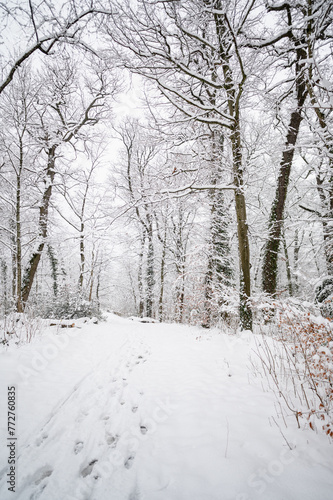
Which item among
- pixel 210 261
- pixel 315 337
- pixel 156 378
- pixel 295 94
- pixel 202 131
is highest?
pixel 295 94

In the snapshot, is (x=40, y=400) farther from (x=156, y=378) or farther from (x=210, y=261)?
(x=210, y=261)

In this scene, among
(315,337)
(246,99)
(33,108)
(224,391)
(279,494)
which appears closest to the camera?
(279,494)

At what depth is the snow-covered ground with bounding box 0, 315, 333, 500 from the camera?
58.7 inches

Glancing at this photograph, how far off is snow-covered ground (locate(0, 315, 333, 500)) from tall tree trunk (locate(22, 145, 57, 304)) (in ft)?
18.4

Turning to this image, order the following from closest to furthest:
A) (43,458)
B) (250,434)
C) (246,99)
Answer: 1. (43,458)
2. (250,434)
3. (246,99)

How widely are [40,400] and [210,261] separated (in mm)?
7298

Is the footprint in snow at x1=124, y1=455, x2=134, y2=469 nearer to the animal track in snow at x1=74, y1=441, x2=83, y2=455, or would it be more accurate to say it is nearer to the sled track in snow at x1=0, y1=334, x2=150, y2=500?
the sled track in snow at x1=0, y1=334, x2=150, y2=500

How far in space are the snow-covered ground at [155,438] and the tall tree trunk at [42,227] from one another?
5.60m

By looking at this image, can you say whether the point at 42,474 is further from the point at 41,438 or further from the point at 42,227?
the point at 42,227

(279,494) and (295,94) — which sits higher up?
(295,94)

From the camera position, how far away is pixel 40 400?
2643mm

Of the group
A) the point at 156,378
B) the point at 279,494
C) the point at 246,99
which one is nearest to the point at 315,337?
the point at 279,494

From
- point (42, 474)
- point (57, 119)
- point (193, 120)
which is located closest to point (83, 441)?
point (42, 474)

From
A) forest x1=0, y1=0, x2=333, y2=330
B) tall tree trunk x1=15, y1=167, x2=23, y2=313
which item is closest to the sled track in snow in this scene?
forest x1=0, y1=0, x2=333, y2=330
